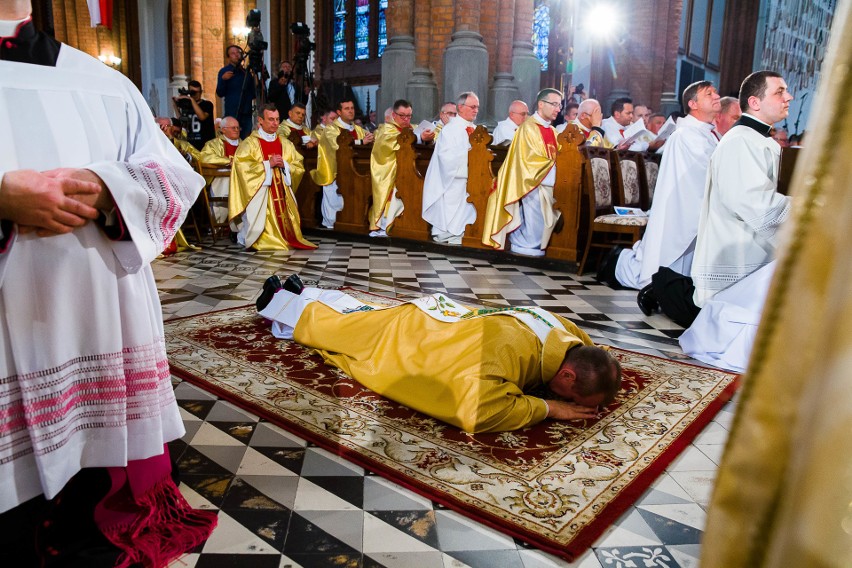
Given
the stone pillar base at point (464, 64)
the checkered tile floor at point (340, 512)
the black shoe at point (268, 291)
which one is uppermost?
the stone pillar base at point (464, 64)

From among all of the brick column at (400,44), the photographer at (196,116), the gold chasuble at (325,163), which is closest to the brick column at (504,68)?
the brick column at (400,44)

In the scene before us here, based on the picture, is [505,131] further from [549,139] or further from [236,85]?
[236,85]

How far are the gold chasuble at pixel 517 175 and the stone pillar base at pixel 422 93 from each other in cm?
414

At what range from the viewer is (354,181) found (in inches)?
372

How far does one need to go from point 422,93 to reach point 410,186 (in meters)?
3.32

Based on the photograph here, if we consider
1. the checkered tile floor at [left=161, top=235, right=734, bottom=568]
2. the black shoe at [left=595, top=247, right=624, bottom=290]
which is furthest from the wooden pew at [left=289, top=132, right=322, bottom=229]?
the checkered tile floor at [left=161, top=235, right=734, bottom=568]

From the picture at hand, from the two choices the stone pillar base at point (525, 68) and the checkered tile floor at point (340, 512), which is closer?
the checkered tile floor at point (340, 512)

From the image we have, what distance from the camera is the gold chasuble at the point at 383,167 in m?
8.95

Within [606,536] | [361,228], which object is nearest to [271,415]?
[606,536]

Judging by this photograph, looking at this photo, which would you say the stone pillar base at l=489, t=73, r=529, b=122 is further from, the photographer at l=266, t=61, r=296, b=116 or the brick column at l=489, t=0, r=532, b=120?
the photographer at l=266, t=61, r=296, b=116

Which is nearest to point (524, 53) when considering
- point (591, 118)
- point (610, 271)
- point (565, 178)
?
point (591, 118)

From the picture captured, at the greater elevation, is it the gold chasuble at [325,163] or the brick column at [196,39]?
the brick column at [196,39]

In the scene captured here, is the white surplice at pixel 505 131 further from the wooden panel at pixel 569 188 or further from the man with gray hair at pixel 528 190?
the wooden panel at pixel 569 188

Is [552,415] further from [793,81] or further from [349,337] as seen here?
[793,81]
